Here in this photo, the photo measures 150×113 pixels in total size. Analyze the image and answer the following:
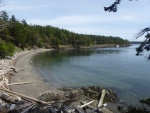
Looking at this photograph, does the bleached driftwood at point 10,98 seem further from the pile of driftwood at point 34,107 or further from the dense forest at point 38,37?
the dense forest at point 38,37

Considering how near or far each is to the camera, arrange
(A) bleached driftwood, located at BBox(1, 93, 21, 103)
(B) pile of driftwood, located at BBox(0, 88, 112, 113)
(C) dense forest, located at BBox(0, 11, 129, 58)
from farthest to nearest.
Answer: (C) dense forest, located at BBox(0, 11, 129, 58) < (A) bleached driftwood, located at BBox(1, 93, 21, 103) < (B) pile of driftwood, located at BBox(0, 88, 112, 113)

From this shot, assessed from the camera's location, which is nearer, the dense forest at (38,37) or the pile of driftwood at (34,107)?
the pile of driftwood at (34,107)

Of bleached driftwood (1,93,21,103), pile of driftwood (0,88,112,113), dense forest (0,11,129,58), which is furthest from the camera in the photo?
dense forest (0,11,129,58)

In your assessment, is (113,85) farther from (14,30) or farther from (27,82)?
(14,30)

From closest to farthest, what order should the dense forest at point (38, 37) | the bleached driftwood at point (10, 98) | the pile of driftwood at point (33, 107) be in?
the pile of driftwood at point (33, 107), the bleached driftwood at point (10, 98), the dense forest at point (38, 37)

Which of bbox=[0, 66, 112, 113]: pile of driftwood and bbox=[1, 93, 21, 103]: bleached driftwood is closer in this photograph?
bbox=[0, 66, 112, 113]: pile of driftwood

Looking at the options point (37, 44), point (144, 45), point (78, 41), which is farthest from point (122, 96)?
point (78, 41)

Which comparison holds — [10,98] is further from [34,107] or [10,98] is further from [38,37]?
[38,37]

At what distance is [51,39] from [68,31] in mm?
33715

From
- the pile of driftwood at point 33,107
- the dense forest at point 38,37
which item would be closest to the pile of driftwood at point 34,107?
the pile of driftwood at point 33,107

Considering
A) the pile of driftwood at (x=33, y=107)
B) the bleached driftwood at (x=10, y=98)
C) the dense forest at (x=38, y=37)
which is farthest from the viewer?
the dense forest at (x=38, y=37)

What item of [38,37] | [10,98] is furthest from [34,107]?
[38,37]

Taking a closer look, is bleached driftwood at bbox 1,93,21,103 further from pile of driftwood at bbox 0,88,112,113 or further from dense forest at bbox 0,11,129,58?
dense forest at bbox 0,11,129,58

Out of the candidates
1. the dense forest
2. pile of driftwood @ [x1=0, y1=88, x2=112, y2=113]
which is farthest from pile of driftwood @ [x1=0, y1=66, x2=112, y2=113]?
the dense forest
